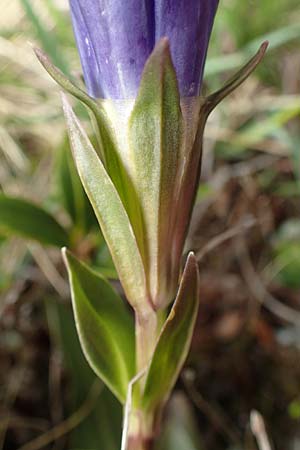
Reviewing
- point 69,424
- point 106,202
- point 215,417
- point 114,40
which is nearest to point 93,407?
point 69,424

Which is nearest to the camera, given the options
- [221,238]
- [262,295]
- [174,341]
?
[174,341]

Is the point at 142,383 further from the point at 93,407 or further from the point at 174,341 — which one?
the point at 93,407

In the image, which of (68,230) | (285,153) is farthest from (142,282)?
(285,153)

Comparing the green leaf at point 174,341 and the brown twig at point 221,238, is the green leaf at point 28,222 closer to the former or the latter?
the brown twig at point 221,238

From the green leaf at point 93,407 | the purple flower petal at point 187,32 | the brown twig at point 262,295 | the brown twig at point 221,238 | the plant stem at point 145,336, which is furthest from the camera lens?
the brown twig at point 262,295

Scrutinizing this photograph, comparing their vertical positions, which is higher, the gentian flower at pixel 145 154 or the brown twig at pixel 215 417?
the gentian flower at pixel 145 154

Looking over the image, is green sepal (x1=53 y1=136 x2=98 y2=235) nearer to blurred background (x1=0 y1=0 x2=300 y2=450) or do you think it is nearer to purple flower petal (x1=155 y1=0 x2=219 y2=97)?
blurred background (x1=0 y1=0 x2=300 y2=450)

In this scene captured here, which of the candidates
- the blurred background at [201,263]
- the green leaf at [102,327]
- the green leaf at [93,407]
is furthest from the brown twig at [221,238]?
the green leaf at [93,407]
